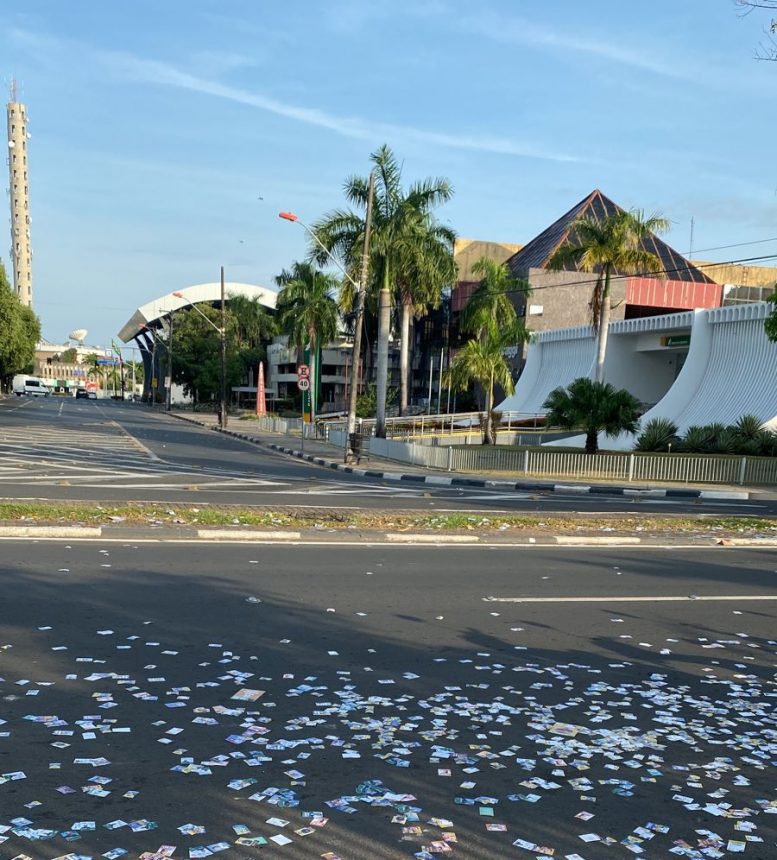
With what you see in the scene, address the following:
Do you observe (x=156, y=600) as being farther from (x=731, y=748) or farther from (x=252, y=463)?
(x=252, y=463)

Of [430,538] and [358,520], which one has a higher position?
[358,520]

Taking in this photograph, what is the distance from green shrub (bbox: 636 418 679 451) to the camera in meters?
33.5

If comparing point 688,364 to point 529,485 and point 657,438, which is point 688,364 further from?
point 529,485

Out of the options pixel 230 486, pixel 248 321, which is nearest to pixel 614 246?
pixel 230 486

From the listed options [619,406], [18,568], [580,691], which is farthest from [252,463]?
[580,691]

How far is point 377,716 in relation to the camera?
5207 millimetres

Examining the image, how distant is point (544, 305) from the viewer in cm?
5769

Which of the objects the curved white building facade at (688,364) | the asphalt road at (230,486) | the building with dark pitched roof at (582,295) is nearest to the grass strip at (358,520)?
the asphalt road at (230,486)

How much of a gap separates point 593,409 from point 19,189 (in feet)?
511

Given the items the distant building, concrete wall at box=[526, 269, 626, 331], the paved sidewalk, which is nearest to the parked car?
the distant building

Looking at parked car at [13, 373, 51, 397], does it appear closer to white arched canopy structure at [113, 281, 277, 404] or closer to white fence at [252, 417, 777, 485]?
white arched canopy structure at [113, 281, 277, 404]

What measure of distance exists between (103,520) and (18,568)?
10.4 ft

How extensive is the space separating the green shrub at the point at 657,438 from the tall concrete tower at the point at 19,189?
142 metres

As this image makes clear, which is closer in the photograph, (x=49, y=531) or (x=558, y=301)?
(x=49, y=531)
